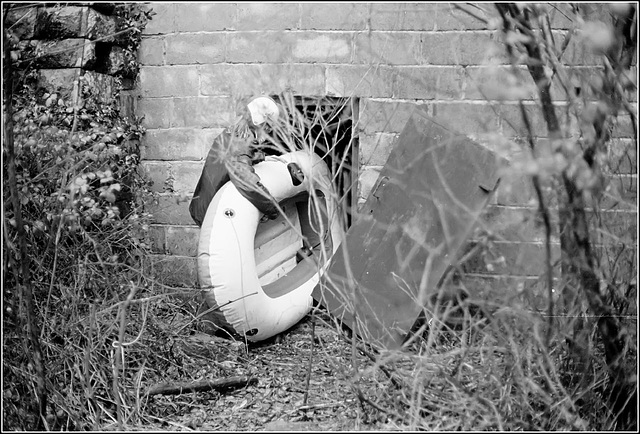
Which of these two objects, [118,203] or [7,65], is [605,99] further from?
[118,203]

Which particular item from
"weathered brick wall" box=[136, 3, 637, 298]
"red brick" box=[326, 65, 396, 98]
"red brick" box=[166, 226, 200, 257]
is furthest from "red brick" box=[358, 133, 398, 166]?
"red brick" box=[166, 226, 200, 257]

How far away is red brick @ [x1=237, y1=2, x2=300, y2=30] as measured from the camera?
343 centimetres

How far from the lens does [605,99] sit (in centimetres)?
180

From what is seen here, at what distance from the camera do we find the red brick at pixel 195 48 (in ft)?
11.6

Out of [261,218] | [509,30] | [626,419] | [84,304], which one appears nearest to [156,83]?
[261,218]

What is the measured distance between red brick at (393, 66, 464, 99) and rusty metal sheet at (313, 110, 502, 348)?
0.28 metres

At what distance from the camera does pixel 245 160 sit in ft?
10.1

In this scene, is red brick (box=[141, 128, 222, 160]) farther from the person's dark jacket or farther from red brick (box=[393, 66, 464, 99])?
red brick (box=[393, 66, 464, 99])

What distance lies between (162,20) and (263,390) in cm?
213

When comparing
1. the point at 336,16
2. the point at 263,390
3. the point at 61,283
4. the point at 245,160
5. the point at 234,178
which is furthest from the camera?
the point at 336,16

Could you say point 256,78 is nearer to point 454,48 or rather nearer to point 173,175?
point 173,175

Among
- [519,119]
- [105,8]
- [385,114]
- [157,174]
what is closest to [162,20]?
[105,8]

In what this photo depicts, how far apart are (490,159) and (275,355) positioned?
1395 mm

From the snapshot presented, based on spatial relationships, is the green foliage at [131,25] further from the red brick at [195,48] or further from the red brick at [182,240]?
the red brick at [182,240]
